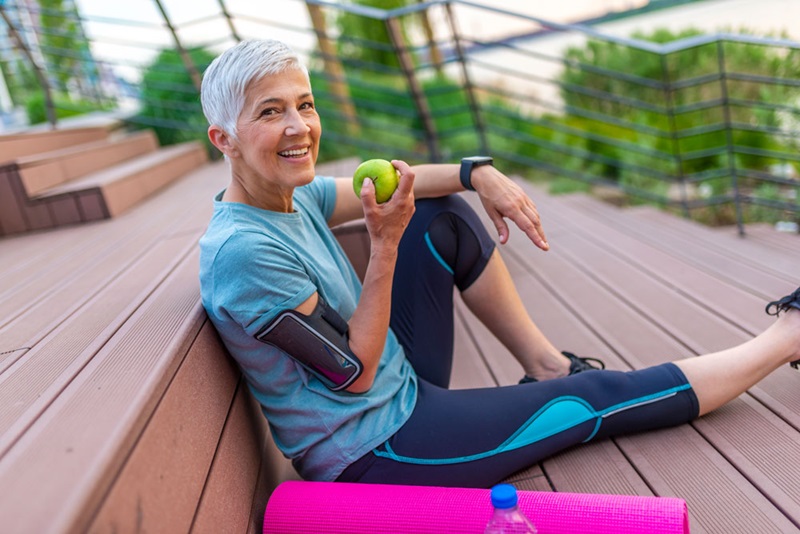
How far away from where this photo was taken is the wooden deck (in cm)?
85

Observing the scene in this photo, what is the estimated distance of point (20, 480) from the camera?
2.54 feet

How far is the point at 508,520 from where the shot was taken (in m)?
1.09

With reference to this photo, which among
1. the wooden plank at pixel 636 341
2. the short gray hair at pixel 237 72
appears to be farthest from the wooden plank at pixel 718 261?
the short gray hair at pixel 237 72

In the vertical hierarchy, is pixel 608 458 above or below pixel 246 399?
below

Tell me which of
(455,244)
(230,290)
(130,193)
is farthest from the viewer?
(130,193)

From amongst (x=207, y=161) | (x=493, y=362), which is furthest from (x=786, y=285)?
(x=207, y=161)

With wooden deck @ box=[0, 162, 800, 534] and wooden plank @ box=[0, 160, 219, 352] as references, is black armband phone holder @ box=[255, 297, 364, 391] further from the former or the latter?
wooden plank @ box=[0, 160, 219, 352]

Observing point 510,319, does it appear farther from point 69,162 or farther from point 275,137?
point 69,162

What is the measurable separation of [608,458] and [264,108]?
101 centimetres

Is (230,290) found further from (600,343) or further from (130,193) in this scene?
(130,193)

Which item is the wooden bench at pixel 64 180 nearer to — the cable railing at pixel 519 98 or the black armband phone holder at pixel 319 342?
the cable railing at pixel 519 98

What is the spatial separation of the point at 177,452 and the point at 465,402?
0.65m

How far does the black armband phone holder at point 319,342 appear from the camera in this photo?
3.90ft

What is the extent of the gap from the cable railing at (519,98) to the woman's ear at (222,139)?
2117 mm
